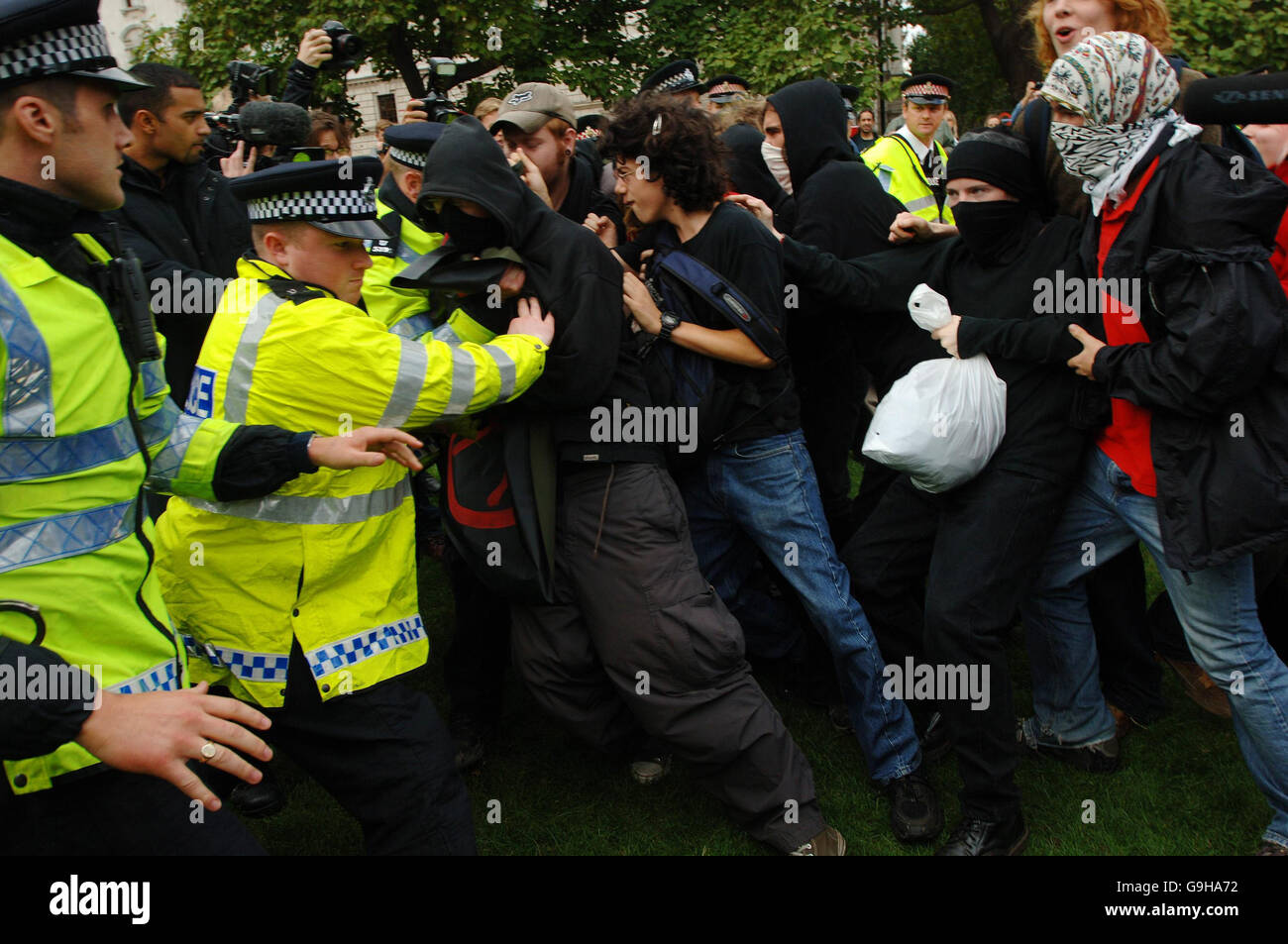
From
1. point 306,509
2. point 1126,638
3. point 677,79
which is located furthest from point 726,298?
point 677,79

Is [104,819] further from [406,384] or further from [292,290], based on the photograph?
[292,290]

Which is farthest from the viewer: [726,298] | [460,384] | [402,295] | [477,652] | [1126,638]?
[477,652]

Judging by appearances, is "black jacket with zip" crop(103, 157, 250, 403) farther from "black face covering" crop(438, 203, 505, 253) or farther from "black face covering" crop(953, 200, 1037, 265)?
"black face covering" crop(953, 200, 1037, 265)

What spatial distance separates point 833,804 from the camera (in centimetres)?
375

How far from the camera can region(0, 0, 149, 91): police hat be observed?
6.45ft

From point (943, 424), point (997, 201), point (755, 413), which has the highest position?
point (997, 201)

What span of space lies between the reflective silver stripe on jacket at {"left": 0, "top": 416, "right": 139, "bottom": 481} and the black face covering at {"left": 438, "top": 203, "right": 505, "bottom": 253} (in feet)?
3.96

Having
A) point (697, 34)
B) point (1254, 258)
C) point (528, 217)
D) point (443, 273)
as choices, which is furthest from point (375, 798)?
point (697, 34)

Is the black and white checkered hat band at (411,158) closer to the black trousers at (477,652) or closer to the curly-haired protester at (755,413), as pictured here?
the curly-haired protester at (755,413)

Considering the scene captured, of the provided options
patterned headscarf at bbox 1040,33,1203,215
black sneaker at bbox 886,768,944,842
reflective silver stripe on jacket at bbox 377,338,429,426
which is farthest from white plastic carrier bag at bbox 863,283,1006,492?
reflective silver stripe on jacket at bbox 377,338,429,426

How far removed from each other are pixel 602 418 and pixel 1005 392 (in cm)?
122

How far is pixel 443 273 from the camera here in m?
3.06

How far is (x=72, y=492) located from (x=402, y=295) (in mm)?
1927

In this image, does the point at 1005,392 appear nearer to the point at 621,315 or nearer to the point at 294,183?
the point at 621,315
